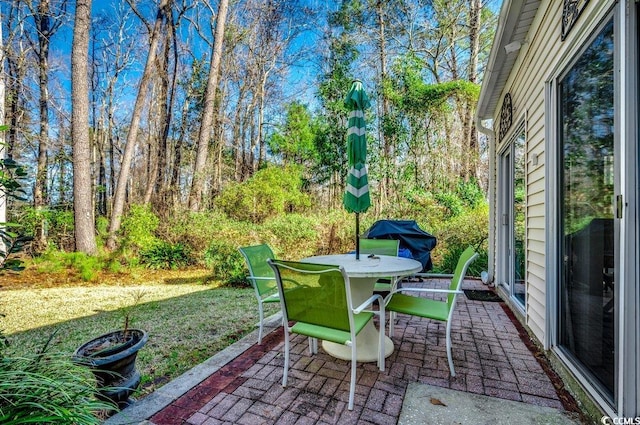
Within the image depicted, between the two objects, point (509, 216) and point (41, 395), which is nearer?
point (41, 395)

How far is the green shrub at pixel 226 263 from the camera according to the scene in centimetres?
572

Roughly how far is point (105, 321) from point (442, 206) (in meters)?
7.61

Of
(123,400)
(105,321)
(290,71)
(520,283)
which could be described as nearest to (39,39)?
(290,71)

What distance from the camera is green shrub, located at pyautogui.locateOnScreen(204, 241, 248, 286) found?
572cm

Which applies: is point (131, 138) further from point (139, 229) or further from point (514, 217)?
point (514, 217)

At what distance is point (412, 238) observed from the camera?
5.24m

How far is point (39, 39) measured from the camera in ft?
30.4

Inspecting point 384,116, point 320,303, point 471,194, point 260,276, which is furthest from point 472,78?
point 320,303

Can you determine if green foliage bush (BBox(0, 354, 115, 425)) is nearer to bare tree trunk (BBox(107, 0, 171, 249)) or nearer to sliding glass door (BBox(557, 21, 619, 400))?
sliding glass door (BBox(557, 21, 619, 400))

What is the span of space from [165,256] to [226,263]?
7.67 ft

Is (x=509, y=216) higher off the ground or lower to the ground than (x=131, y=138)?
lower

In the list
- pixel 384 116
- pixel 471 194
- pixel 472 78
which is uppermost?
pixel 472 78
